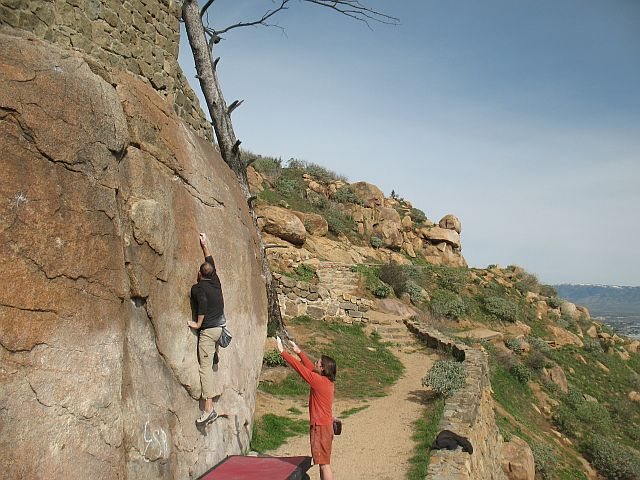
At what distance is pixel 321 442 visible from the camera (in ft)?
18.2

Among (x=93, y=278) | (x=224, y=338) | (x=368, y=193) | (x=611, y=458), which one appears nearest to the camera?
(x=93, y=278)

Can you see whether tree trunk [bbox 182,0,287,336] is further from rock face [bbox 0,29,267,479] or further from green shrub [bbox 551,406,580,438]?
green shrub [bbox 551,406,580,438]

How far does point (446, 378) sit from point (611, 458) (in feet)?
24.8

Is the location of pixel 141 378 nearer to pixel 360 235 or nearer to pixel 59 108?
pixel 59 108

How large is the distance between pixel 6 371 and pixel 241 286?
3.61m

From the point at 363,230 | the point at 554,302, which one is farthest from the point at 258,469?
the point at 554,302

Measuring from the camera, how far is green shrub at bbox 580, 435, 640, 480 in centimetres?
1481

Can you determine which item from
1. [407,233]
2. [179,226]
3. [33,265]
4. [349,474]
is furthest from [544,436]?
[407,233]

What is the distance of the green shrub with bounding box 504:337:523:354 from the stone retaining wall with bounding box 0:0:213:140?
63.2 feet

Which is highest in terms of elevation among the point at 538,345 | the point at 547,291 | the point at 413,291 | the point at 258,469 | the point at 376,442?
the point at 547,291

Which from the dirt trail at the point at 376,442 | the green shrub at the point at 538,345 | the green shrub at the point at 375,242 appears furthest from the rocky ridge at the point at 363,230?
the dirt trail at the point at 376,442

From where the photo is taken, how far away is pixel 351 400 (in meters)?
11.6

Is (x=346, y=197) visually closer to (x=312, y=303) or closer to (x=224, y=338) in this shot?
(x=312, y=303)

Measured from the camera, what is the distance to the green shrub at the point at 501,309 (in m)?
27.7
